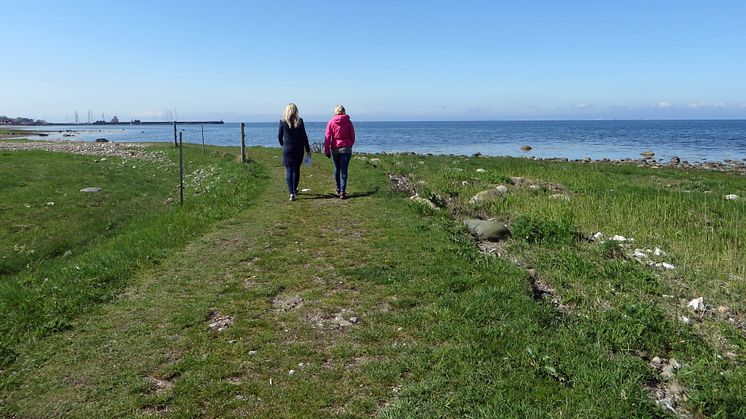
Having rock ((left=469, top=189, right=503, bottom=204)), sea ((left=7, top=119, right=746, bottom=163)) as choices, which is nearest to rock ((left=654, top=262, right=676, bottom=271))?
rock ((left=469, top=189, right=503, bottom=204))

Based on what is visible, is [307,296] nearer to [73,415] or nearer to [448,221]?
[73,415]

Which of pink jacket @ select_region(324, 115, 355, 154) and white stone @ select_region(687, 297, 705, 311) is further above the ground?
pink jacket @ select_region(324, 115, 355, 154)

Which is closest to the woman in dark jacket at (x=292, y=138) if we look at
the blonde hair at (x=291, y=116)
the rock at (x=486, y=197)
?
the blonde hair at (x=291, y=116)

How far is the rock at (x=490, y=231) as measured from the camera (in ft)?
32.9

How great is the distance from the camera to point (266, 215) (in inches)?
468

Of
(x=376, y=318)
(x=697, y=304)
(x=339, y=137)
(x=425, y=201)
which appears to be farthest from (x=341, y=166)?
(x=697, y=304)

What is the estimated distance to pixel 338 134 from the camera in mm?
13344

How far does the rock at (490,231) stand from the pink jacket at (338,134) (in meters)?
4.60

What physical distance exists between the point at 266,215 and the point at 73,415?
25.9 ft

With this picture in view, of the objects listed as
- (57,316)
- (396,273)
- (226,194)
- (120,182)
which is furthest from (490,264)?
(120,182)

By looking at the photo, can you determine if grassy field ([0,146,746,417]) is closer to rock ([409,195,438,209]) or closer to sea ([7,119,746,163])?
rock ([409,195,438,209])

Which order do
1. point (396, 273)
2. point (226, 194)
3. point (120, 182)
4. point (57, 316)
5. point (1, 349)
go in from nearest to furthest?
1. point (1, 349)
2. point (57, 316)
3. point (396, 273)
4. point (226, 194)
5. point (120, 182)

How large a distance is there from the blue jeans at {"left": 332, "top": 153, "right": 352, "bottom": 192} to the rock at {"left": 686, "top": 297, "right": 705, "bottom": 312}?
875 centimetres

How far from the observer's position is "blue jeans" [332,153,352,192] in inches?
532
